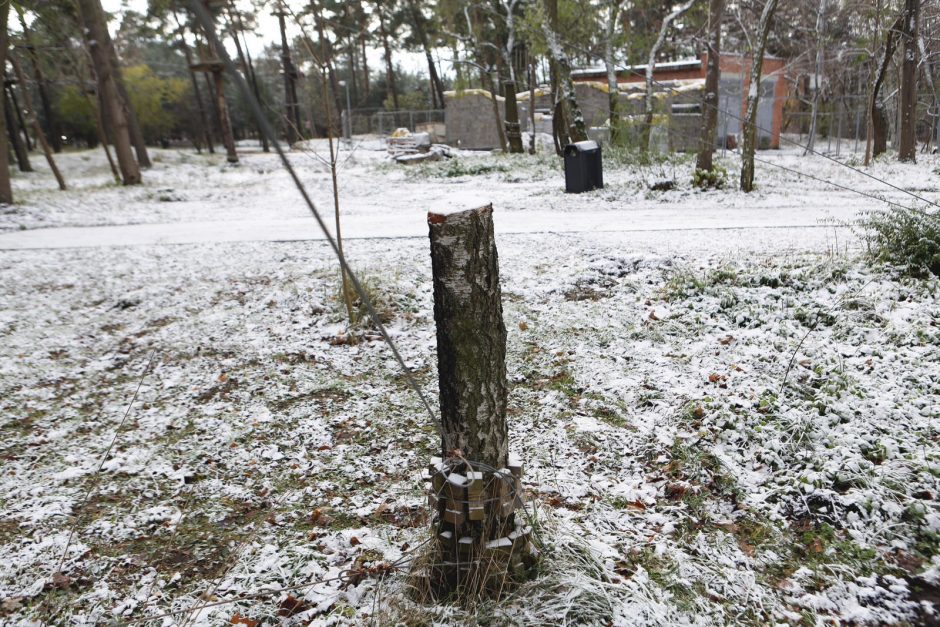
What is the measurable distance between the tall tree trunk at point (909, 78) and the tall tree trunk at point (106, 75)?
824 inches

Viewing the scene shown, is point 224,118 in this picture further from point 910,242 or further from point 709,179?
point 910,242

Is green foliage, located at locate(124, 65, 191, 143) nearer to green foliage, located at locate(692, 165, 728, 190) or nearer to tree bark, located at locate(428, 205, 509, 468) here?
green foliage, located at locate(692, 165, 728, 190)

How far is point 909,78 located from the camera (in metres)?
14.6

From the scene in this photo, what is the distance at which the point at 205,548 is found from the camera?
304cm

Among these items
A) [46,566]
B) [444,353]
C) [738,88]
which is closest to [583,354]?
[444,353]

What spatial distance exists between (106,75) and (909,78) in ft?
72.3

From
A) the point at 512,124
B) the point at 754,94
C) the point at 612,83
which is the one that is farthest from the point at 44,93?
the point at 754,94

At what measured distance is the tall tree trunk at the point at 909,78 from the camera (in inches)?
537

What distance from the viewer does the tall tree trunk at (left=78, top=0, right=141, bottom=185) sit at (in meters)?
16.5

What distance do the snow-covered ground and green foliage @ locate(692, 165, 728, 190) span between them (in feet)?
11.0

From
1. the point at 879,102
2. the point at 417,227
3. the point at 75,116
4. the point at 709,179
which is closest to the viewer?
the point at 417,227

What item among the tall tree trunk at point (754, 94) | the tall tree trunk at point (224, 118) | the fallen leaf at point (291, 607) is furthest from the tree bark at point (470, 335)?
the tall tree trunk at point (224, 118)

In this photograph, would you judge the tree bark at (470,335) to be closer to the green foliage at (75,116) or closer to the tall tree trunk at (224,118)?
the tall tree trunk at (224,118)

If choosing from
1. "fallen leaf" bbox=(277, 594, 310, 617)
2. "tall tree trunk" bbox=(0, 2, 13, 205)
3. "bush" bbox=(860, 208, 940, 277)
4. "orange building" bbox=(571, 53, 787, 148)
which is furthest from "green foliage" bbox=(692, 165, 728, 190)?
"orange building" bbox=(571, 53, 787, 148)
